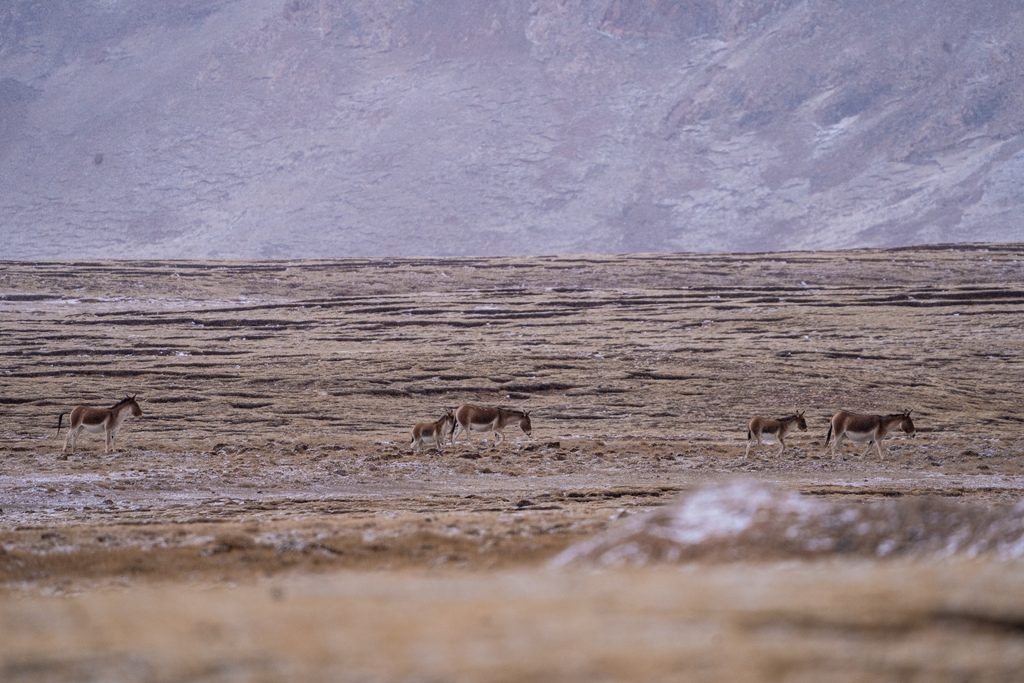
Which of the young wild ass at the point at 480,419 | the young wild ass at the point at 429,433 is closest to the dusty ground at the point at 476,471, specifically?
the young wild ass at the point at 429,433

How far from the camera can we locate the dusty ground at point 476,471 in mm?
6223

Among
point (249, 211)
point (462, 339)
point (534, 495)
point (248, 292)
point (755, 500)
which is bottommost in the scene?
point (534, 495)

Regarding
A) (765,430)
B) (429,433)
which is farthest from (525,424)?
(765,430)

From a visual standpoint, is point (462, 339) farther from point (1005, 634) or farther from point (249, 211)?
point (249, 211)

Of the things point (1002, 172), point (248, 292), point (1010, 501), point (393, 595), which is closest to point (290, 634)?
point (393, 595)

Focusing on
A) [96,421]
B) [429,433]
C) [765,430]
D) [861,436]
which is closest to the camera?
[96,421]

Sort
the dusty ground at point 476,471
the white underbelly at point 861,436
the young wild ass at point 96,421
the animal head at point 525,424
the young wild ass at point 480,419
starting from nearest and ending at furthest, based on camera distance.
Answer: the dusty ground at point 476,471 → the young wild ass at point 96,421 → the white underbelly at point 861,436 → the young wild ass at point 480,419 → the animal head at point 525,424

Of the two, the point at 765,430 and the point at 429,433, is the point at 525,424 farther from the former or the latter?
the point at 765,430

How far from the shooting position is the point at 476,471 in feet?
89.7

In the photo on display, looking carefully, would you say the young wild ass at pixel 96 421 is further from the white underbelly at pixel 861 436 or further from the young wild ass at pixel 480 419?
the white underbelly at pixel 861 436

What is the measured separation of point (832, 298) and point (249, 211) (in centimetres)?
14708

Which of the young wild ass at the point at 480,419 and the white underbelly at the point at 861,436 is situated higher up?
the young wild ass at the point at 480,419

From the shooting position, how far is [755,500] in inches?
407

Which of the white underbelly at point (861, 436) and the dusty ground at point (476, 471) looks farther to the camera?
the white underbelly at point (861, 436)
